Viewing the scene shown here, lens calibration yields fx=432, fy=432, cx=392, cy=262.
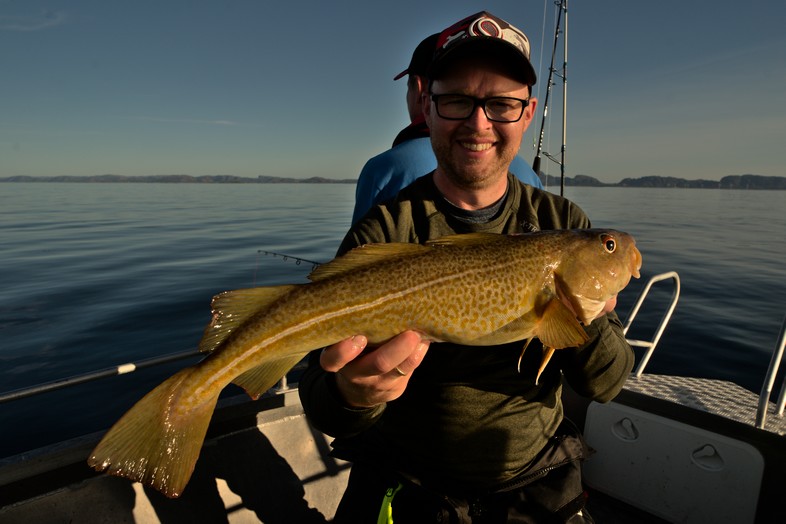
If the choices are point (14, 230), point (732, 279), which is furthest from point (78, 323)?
point (14, 230)

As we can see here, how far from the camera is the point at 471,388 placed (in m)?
2.74

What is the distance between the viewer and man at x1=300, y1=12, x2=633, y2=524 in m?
2.71

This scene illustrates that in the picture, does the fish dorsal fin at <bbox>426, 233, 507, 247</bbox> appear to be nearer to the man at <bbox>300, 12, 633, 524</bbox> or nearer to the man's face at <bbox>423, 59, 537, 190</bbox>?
the man at <bbox>300, 12, 633, 524</bbox>

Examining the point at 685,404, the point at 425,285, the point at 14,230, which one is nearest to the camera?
the point at 425,285

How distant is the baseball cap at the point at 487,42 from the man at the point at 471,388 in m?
0.01

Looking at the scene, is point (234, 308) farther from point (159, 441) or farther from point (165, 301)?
point (165, 301)

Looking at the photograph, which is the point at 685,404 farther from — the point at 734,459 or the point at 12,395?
the point at 12,395

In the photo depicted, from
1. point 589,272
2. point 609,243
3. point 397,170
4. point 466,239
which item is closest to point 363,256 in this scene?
point 466,239

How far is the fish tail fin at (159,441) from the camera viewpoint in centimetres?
215

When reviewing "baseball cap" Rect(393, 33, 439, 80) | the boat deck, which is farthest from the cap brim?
the boat deck

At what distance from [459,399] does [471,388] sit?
0.34 feet

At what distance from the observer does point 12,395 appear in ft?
10.0

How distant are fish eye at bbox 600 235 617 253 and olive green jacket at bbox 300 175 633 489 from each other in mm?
458

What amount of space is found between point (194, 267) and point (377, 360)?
17.8 meters
